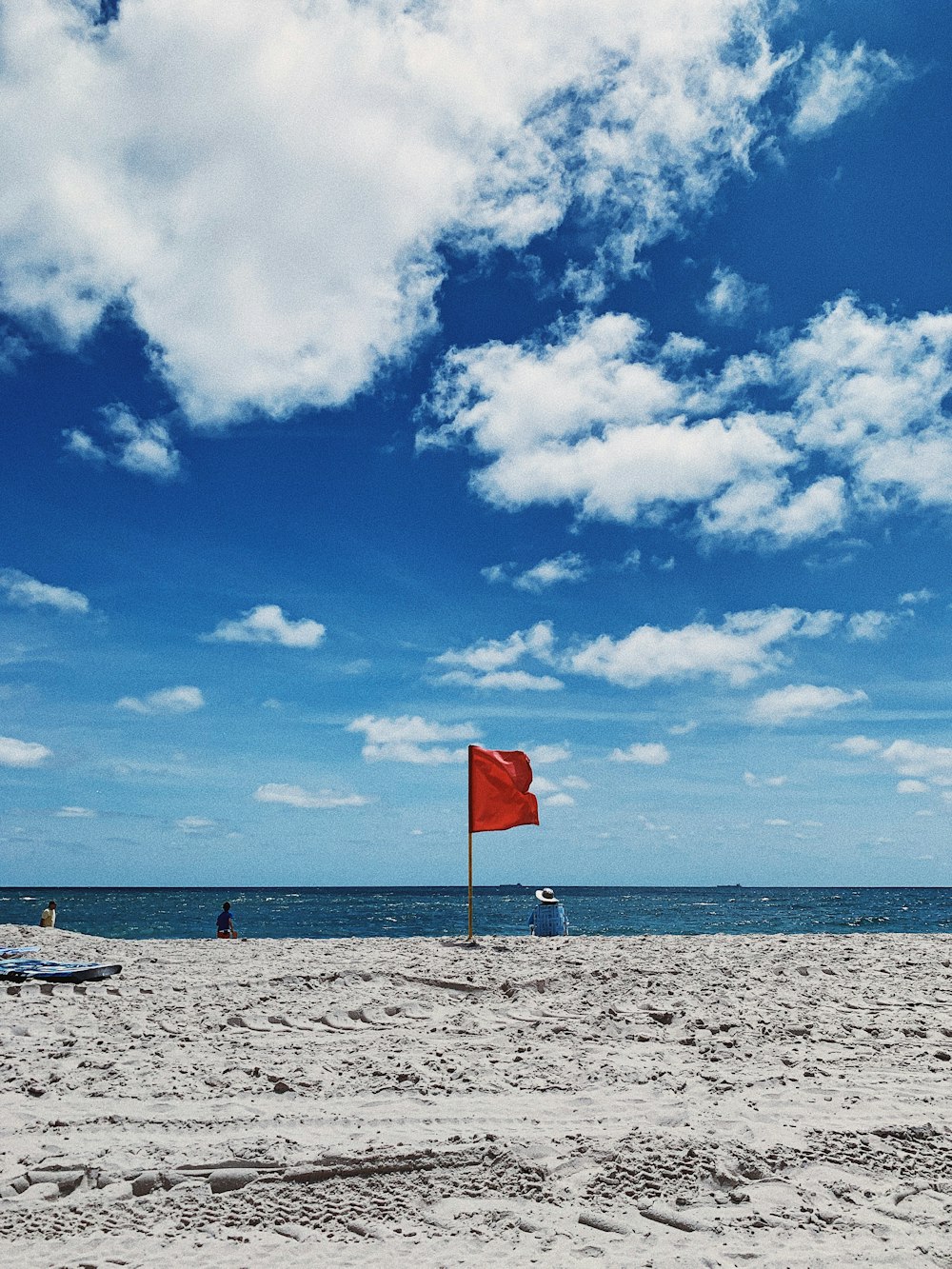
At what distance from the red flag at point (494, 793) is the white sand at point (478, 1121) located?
4.33 meters

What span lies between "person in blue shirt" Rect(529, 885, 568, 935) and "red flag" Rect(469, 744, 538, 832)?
2.03m

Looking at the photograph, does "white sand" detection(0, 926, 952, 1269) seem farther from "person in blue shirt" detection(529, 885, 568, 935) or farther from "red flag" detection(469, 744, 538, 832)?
"person in blue shirt" detection(529, 885, 568, 935)

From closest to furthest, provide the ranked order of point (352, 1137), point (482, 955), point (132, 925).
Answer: point (352, 1137)
point (482, 955)
point (132, 925)

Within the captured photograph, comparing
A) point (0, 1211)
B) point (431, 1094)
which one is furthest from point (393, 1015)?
point (0, 1211)

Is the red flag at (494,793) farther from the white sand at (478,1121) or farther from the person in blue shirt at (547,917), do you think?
the white sand at (478,1121)

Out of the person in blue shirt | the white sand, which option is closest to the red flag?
the person in blue shirt

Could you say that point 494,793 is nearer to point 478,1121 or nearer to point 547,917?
point 547,917

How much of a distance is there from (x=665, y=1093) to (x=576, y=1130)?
1.00 meters

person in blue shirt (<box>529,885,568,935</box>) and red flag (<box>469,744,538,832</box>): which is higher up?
red flag (<box>469,744,538,832</box>)

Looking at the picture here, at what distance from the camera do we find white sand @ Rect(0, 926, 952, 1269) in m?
4.16

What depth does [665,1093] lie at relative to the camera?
614 centimetres

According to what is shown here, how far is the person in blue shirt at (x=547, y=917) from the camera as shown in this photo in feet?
52.0

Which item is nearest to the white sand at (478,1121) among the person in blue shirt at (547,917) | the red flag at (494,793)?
the red flag at (494,793)

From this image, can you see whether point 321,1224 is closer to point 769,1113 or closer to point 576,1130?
point 576,1130
